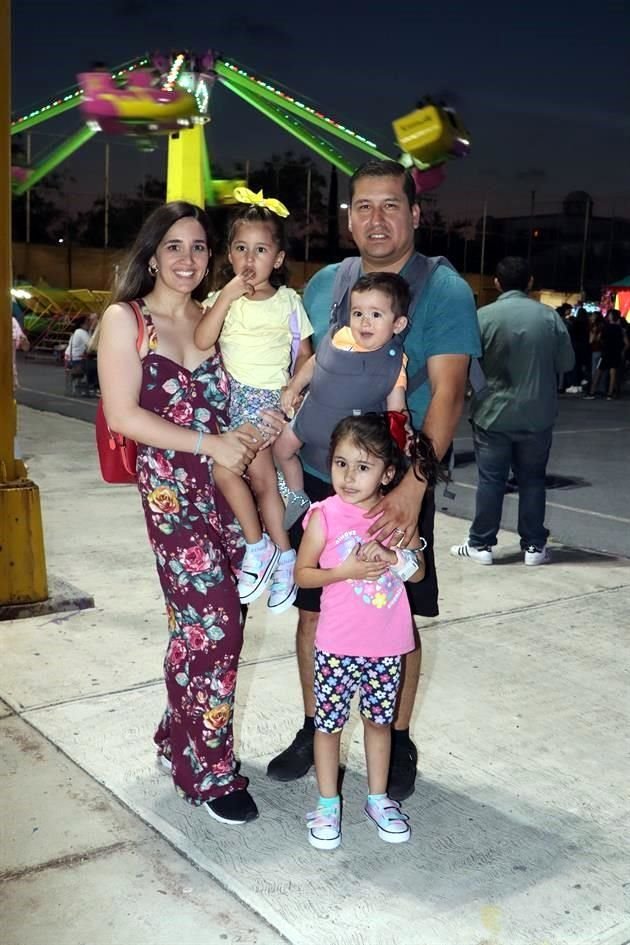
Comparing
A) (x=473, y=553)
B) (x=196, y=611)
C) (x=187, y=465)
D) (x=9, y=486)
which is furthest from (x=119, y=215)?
(x=196, y=611)

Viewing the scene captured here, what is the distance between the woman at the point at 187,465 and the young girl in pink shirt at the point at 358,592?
0.97 feet

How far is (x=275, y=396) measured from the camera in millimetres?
3348

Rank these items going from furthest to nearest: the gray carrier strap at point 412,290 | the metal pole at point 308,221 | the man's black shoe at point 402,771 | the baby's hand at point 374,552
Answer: the metal pole at point 308,221 < the man's black shoe at point 402,771 < the gray carrier strap at point 412,290 < the baby's hand at point 374,552

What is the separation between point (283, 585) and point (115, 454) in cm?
72

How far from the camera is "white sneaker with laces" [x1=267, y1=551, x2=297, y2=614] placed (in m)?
3.39

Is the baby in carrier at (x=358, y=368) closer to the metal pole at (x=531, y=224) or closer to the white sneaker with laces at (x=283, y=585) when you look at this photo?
the white sneaker with laces at (x=283, y=585)

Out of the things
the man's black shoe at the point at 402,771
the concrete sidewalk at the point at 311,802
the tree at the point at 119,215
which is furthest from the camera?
the tree at the point at 119,215

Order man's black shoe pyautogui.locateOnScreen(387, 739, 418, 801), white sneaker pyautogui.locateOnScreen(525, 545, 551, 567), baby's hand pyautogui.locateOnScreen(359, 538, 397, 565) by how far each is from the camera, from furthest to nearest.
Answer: white sneaker pyautogui.locateOnScreen(525, 545, 551, 567), man's black shoe pyautogui.locateOnScreen(387, 739, 418, 801), baby's hand pyautogui.locateOnScreen(359, 538, 397, 565)

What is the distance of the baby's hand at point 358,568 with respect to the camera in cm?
290

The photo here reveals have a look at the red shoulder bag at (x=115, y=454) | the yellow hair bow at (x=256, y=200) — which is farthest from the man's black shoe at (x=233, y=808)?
the yellow hair bow at (x=256, y=200)

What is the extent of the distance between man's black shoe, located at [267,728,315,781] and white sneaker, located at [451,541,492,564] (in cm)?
326

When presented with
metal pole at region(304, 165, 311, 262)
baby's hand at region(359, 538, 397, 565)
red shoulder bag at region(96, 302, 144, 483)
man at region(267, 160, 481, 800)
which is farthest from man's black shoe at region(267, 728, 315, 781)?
metal pole at region(304, 165, 311, 262)

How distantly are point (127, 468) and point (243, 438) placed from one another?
0.43m

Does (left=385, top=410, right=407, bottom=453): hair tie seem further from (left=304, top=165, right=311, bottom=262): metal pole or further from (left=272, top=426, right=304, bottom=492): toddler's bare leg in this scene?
(left=304, top=165, right=311, bottom=262): metal pole
